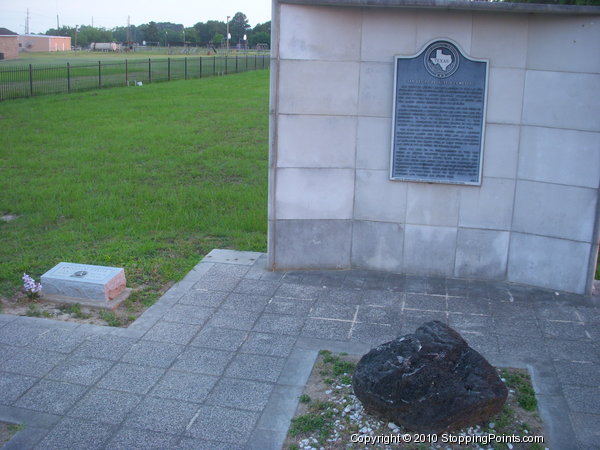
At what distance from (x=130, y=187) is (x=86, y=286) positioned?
16.8 feet

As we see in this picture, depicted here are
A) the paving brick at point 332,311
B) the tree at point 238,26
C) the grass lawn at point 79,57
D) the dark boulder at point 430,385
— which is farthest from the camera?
the tree at point 238,26

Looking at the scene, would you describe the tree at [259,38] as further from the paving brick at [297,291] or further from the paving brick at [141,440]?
the paving brick at [141,440]

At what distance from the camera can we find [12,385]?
209 inches

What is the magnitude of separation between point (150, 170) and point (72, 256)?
5056 mm

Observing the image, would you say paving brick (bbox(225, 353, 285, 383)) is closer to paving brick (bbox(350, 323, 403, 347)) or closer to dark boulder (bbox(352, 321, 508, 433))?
paving brick (bbox(350, 323, 403, 347))

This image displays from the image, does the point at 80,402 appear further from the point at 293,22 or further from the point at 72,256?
the point at 293,22

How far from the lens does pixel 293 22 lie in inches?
288

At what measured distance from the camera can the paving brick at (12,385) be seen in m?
5.12

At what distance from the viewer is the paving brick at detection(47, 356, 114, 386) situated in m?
5.41

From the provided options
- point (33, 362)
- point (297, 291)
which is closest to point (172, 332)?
point (33, 362)

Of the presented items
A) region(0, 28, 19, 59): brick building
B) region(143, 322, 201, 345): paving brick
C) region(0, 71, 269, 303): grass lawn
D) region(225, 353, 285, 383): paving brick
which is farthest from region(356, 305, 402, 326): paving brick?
region(0, 28, 19, 59): brick building

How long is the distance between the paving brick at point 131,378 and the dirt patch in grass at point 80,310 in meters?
0.97

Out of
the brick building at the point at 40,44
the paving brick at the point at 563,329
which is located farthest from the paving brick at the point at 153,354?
the brick building at the point at 40,44

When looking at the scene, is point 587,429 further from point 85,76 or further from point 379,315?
point 85,76
